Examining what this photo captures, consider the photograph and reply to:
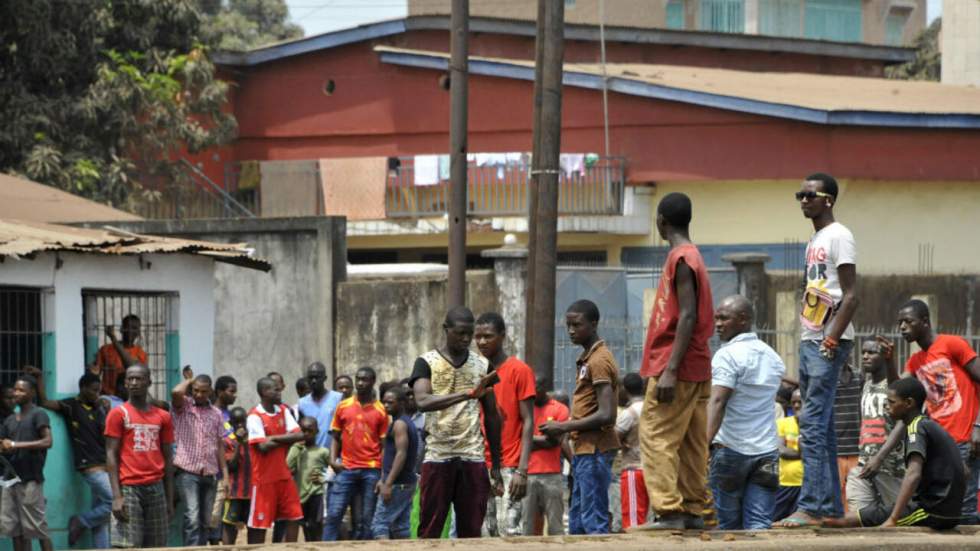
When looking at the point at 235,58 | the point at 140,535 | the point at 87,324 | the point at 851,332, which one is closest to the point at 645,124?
the point at 235,58

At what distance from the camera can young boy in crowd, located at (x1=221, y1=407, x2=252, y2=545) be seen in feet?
51.3

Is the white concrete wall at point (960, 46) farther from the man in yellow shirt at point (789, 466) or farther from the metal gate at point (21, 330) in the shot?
the metal gate at point (21, 330)

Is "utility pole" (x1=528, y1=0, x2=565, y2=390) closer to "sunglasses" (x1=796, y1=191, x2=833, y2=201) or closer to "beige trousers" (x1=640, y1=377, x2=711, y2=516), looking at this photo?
"sunglasses" (x1=796, y1=191, x2=833, y2=201)

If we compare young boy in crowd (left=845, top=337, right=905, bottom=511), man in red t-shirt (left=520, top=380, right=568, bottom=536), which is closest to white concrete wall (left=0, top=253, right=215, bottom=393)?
man in red t-shirt (left=520, top=380, right=568, bottom=536)

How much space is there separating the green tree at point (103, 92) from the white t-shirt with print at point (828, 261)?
18393mm

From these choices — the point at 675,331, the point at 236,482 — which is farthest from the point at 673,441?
the point at 236,482

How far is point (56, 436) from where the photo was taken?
1409 centimetres

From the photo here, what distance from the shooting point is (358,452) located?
49.5 feet

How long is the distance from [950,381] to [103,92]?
19233 mm

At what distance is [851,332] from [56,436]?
7452 millimetres

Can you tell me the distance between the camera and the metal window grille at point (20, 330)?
14477 mm

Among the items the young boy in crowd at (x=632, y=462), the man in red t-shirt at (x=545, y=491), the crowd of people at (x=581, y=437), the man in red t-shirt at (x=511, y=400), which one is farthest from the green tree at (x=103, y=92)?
the man in red t-shirt at (x=511, y=400)

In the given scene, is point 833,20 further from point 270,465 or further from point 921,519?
point 921,519

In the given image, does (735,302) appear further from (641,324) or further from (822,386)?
(641,324)
